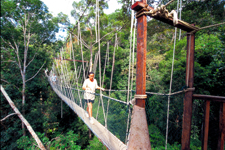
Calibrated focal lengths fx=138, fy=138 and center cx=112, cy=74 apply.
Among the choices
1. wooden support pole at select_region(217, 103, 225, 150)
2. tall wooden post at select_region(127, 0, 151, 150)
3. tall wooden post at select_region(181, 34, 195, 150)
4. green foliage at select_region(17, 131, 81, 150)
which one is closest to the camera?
tall wooden post at select_region(127, 0, 151, 150)

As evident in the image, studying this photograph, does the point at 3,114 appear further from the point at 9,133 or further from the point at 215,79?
the point at 215,79

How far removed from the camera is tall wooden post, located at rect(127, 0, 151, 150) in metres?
0.66

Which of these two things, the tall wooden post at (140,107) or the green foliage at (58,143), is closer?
the tall wooden post at (140,107)

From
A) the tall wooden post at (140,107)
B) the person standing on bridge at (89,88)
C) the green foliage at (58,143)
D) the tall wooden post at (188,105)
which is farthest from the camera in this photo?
the green foliage at (58,143)

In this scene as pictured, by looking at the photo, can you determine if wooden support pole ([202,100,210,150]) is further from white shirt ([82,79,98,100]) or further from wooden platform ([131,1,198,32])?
white shirt ([82,79,98,100])

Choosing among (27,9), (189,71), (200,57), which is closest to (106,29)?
(27,9)

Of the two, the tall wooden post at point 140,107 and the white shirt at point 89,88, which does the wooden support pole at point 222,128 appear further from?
the white shirt at point 89,88

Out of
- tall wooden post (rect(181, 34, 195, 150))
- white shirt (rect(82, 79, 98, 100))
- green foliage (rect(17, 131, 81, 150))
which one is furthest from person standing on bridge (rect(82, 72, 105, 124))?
green foliage (rect(17, 131, 81, 150))

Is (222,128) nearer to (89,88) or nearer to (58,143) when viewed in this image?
(89,88)

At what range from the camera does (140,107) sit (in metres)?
0.72

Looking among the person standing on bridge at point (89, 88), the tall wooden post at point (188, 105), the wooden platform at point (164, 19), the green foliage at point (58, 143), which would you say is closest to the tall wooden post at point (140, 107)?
the wooden platform at point (164, 19)

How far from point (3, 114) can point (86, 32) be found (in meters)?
5.71

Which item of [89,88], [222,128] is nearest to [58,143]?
[89,88]

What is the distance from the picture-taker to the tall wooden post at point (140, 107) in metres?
0.66
